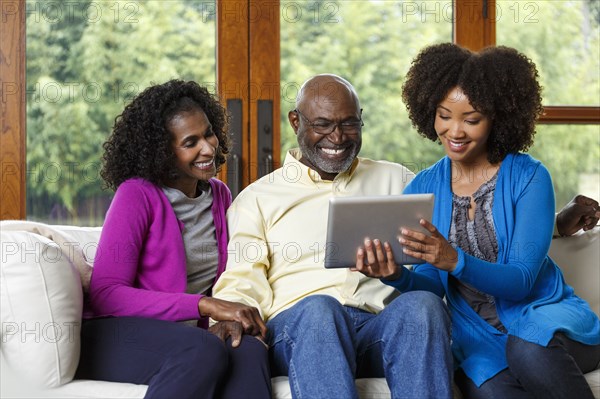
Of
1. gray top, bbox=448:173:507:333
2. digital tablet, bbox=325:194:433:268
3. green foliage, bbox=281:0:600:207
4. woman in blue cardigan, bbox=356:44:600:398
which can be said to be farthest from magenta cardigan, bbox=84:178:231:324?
green foliage, bbox=281:0:600:207

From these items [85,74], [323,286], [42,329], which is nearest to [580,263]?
[323,286]

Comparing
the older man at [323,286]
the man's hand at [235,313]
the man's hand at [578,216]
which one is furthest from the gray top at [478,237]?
the man's hand at [235,313]

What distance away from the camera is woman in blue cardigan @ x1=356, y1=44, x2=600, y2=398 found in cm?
200

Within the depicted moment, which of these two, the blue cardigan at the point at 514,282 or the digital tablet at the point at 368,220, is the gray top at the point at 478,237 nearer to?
the blue cardigan at the point at 514,282

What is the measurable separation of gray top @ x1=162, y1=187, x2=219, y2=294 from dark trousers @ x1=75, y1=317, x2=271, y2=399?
0.98 feet

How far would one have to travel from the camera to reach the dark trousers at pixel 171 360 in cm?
194

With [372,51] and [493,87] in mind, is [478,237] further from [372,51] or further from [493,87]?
[372,51]

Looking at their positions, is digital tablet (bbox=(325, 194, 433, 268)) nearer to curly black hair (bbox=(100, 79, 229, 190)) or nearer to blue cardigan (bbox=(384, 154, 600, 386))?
blue cardigan (bbox=(384, 154, 600, 386))

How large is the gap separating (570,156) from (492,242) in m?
1.71

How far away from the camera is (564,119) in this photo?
369 centimetres

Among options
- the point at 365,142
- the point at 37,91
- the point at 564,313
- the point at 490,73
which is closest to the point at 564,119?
the point at 365,142

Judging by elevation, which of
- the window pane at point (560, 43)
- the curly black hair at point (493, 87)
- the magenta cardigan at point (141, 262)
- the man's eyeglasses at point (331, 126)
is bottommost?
the magenta cardigan at point (141, 262)

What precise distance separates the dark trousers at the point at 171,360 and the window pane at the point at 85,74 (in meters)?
1.31

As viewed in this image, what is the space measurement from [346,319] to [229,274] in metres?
0.43
